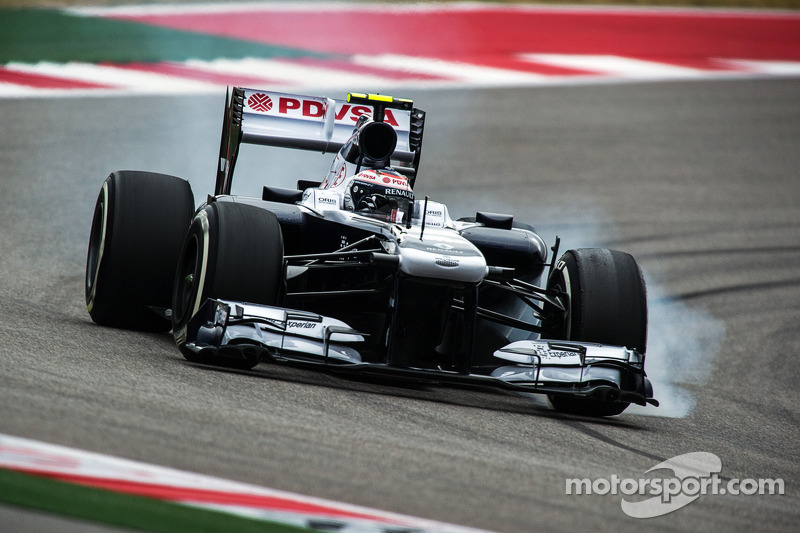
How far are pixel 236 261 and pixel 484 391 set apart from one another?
1898 millimetres

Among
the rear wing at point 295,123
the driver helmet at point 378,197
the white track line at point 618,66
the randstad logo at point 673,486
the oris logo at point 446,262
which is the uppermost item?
the white track line at point 618,66

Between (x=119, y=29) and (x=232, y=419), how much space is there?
42.8 ft

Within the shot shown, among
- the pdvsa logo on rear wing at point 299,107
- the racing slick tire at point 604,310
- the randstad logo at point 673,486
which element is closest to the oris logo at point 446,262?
the racing slick tire at point 604,310

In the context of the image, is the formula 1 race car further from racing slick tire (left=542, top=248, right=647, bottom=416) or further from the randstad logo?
the randstad logo

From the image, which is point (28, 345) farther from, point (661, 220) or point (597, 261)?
point (661, 220)

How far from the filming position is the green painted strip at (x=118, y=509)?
3.87 metres

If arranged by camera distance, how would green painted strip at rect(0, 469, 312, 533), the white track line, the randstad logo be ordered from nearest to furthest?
green painted strip at rect(0, 469, 312, 533)
the randstad logo
the white track line

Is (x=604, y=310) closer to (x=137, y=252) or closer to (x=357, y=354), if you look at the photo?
(x=357, y=354)

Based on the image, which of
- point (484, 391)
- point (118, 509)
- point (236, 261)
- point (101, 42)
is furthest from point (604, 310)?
point (101, 42)

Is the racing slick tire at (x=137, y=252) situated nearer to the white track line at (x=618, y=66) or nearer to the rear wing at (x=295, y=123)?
the rear wing at (x=295, y=123)

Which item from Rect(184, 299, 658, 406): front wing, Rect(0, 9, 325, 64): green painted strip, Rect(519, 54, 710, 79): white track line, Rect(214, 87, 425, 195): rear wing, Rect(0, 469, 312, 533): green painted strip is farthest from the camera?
Rect(519, 54, 710, 79): white track line

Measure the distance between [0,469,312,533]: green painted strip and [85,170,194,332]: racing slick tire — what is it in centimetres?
347

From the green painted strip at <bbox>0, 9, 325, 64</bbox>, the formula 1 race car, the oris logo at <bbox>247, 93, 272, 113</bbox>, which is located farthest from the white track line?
the formula 1 race car

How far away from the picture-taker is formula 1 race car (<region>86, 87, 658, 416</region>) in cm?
639
